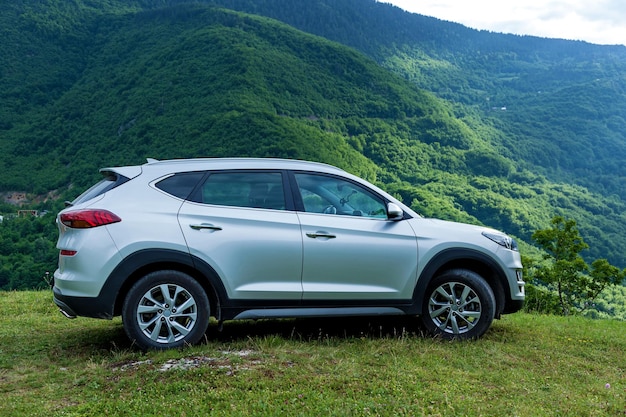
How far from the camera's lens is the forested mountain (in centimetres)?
10150

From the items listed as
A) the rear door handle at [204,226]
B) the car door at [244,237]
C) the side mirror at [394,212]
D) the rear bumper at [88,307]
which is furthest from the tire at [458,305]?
the rear bumper at [88,307]

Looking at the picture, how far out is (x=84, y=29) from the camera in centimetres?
15400

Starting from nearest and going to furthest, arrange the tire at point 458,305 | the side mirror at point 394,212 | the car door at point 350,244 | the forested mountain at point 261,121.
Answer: the car door at point 350,244 < the side mirror at point 394,212 < the tire at point 458,305 < the forested mountain at point 261,121

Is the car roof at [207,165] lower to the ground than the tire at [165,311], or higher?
higher

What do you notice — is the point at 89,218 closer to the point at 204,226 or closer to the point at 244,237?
the point at 204,226

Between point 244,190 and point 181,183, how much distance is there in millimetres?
603

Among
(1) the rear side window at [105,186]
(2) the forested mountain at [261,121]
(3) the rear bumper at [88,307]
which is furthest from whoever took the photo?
(2) the forested mountain at [261,121]

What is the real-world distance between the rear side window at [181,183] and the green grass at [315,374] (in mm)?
1447

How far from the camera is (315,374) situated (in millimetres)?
4832

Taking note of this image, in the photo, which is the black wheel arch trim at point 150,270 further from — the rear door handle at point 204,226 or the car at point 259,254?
the rear door handle at point 204,226

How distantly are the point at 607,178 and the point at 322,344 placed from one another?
16210 cm

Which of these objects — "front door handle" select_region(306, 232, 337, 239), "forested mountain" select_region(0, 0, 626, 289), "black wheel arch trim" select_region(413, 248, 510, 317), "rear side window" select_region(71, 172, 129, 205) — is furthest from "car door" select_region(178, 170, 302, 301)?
"forested mountain" select_region(0, 0, 626, 289)

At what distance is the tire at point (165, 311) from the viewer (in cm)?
541

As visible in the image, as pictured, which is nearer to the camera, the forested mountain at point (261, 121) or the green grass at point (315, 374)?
the green grass at point (315, 374)
